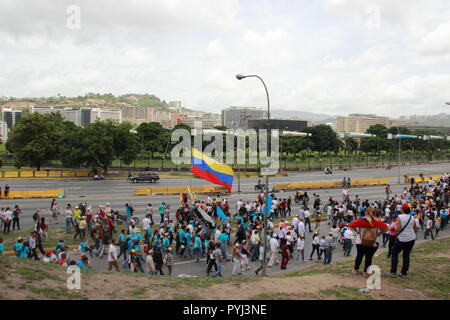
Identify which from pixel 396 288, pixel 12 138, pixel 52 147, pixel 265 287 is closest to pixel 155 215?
pixel 265 287

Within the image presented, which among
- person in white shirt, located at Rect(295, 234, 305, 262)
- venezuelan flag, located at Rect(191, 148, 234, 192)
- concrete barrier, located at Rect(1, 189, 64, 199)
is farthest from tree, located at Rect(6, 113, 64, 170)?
person in white shirt, located at Rect(295, 234, 305, 262)

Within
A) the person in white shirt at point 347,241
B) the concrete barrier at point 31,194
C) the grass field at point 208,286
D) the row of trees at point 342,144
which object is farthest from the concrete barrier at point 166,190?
the row of trees at point 342,144

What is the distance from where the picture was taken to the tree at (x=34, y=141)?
4969 cm

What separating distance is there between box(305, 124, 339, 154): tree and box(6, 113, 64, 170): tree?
56.8 metres

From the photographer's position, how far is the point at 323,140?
90.3 meters

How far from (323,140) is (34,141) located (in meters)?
63.9

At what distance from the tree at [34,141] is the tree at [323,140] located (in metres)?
56.8

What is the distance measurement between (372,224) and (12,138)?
174 feet

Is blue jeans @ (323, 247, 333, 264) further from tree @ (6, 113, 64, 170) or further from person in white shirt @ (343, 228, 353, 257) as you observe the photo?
tree @ (6, 113, 64, 170)

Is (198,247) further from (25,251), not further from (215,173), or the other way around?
(215,173)

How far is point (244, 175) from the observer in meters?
53.8

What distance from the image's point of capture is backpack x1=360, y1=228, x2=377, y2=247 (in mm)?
9141

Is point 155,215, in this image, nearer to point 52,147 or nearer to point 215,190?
point 215,190

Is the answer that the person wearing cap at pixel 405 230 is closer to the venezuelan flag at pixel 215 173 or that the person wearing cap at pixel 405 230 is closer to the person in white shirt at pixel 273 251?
the person in white shirt at pixel 273 251
